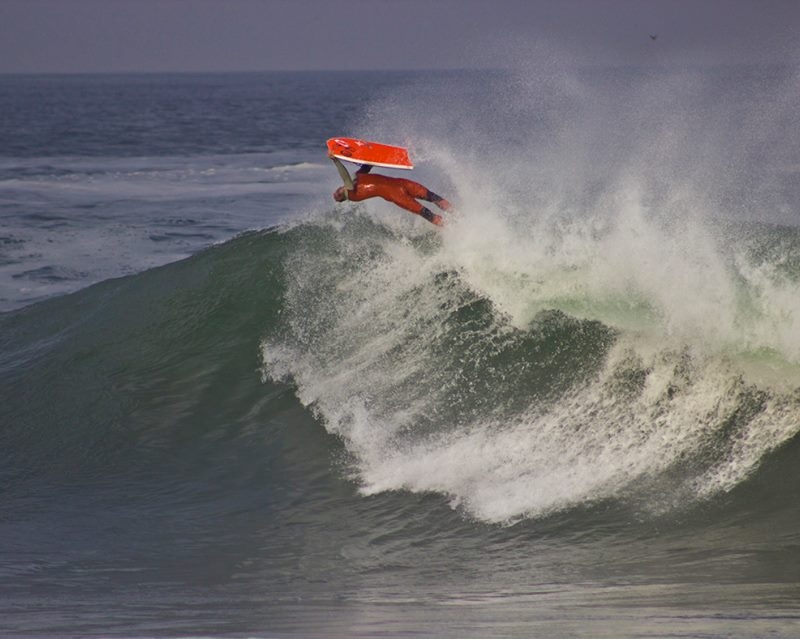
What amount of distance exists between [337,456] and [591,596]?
3.16 meters

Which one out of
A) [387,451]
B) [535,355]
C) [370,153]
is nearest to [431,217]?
[370,153]

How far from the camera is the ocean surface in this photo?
229 inches

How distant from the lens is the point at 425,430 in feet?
Result: 27.0

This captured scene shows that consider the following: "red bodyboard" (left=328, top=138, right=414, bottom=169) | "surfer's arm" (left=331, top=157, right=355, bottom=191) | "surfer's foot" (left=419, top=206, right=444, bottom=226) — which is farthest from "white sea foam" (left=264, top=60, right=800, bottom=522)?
"surfer's arm" (left=331, top=157, right=355, bottom=191)

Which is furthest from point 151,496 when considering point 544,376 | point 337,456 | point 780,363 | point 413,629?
point 780,363

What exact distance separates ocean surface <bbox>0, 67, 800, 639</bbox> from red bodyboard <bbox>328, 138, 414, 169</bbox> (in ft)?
3.27

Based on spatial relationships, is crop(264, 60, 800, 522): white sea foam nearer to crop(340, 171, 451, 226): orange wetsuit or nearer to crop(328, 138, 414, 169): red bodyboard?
crop(340, 171, 451, 226): orange wetsuit

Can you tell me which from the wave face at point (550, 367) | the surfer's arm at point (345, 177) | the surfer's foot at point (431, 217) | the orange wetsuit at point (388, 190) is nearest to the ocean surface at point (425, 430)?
→ the wave face at point (550, 367)

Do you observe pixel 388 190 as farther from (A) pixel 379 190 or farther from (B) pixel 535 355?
(B) pixel 535 355

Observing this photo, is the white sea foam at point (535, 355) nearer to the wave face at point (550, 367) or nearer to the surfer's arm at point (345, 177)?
the wave face at point (550, 367)

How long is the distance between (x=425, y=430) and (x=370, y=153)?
269cm

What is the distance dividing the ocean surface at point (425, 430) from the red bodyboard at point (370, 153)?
1.00 m

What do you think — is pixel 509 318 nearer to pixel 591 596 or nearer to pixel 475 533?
pixel 475 533

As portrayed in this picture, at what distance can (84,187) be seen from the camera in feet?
92.8
